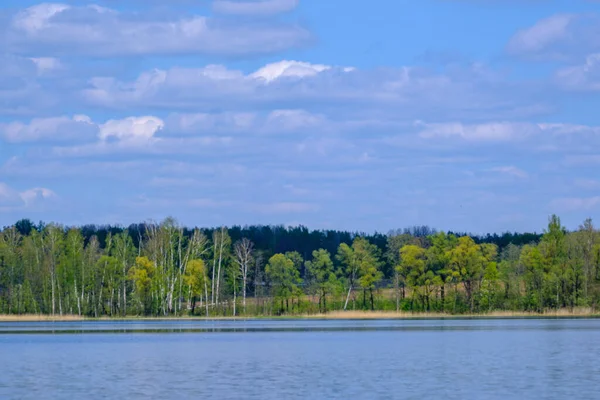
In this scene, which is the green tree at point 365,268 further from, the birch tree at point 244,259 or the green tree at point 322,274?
the birch tree at point 244,259

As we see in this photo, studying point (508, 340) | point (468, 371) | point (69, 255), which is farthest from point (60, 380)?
point (69, 255)

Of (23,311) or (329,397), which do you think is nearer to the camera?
(329,397)

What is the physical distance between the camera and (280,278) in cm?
12044

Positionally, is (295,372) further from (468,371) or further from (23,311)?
(23,311)

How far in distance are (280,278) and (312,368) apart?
260 feet

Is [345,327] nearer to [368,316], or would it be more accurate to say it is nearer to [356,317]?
[368,316]

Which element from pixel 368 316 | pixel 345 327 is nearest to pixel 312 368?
pixel 345 327

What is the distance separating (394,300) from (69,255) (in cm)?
4159

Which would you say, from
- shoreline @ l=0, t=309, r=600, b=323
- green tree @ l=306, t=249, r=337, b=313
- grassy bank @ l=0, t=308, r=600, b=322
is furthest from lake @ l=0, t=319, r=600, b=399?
green tree @ l=306, t=249, r=337, b=313

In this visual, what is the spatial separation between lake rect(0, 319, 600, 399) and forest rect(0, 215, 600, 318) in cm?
4277

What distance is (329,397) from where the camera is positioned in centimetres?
3041

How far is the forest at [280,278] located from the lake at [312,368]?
4277 centimetres

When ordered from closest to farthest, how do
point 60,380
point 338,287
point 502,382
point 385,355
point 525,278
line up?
point 502,382 < point 60,380 < point 385,355 < point 525,278 < point 338,287

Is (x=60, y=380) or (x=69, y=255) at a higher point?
(x=69, y=255)
